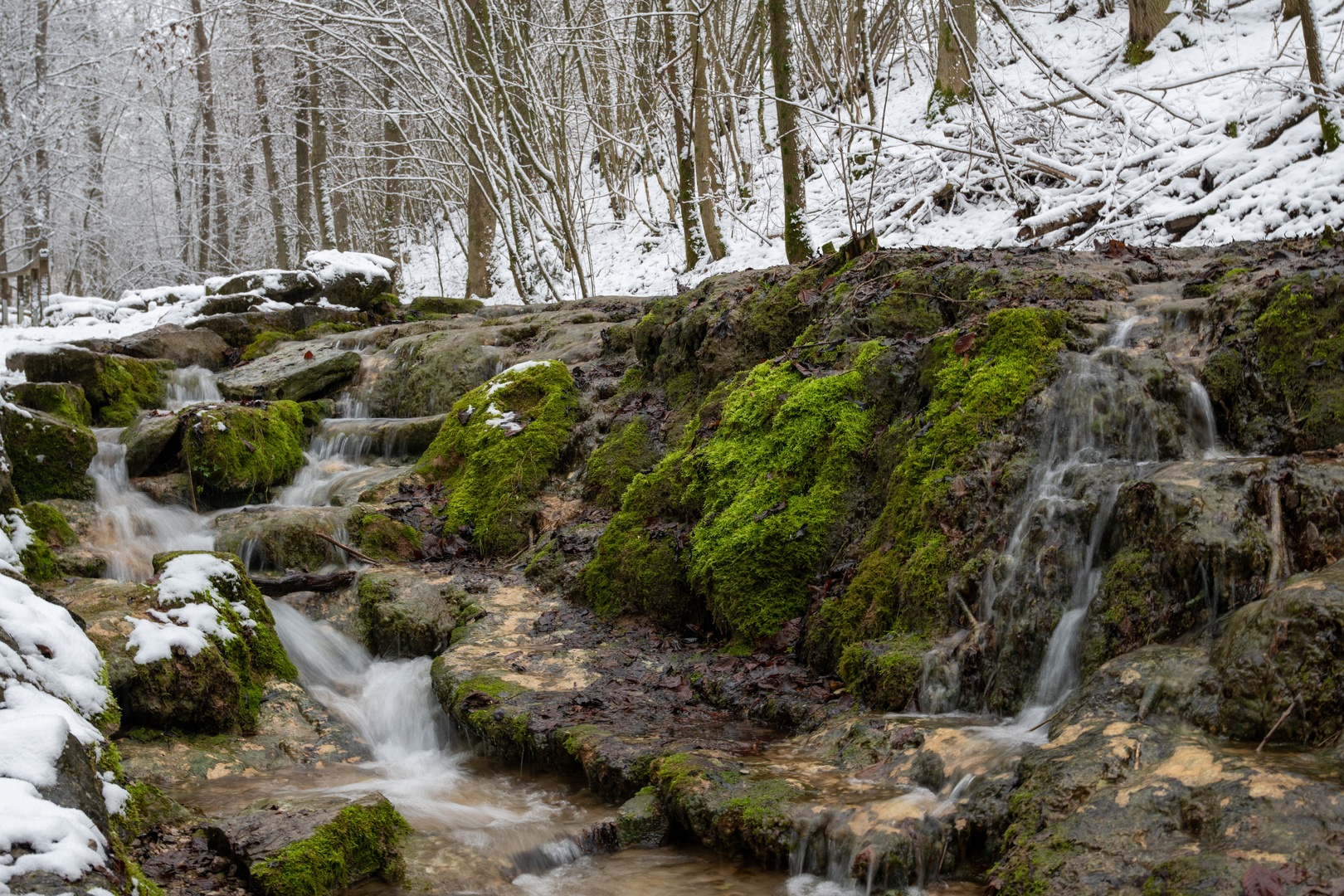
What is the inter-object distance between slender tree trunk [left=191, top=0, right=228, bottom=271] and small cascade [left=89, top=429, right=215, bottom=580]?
11.8 metres

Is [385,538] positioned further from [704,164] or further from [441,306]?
[704,164]

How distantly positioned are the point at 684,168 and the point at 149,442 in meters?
8.28

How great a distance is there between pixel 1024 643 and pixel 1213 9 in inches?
557

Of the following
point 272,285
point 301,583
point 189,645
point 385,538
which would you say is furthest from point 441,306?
point 189,645

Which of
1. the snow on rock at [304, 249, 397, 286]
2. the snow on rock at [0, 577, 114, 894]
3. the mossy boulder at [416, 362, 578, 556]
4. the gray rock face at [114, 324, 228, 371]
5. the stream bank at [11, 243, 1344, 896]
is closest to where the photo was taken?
the snow on rock at [0, 577, 114, 894]

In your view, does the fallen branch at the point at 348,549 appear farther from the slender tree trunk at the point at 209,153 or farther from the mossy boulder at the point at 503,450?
the slender tree trunk at the point at 209,153

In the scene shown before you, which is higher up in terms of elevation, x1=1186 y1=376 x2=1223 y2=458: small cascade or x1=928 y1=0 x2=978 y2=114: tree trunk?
x1=928 y1=0 x2=978 y2=114: tree trunk

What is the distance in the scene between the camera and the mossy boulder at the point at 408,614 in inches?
224

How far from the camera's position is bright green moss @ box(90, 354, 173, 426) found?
984 cm

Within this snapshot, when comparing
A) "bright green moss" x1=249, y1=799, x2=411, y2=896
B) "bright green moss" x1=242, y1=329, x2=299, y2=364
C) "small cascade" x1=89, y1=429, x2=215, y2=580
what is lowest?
"bright green moss" x1=249, y1=799, x2=411, y2=896

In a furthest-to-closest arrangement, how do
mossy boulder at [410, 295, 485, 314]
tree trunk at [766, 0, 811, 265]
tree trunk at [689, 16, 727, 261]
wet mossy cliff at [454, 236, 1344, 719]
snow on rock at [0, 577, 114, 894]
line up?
mossy boulder at [410, 295, 485, 314]
tree trunk at [689, 16, 727, 261]
tree trunk at [766, 0, 811, 265]
wet mossy cliff at [454, 236, 1344, 719]
snow on rock at [0, 577, 114, 894]

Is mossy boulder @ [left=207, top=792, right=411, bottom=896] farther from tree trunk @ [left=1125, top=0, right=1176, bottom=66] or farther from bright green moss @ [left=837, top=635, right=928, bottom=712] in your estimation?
tree trunk @ [left=1125, top=0, right=1176, bottom=66]

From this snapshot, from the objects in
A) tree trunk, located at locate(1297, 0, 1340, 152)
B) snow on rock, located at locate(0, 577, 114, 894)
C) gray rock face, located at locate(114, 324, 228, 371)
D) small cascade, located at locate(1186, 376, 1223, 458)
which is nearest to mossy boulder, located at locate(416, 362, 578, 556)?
snow on rock, located at locate(0, 577, 114, 894)

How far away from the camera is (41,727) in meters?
2.42
